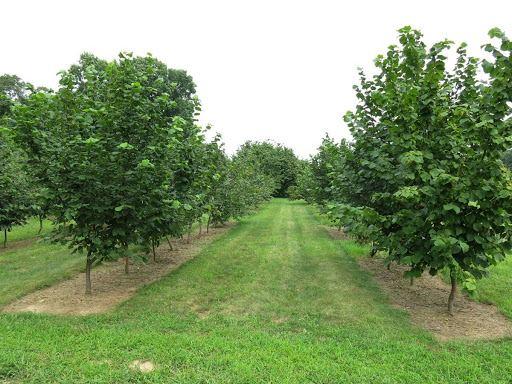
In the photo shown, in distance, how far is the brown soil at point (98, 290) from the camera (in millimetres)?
6254

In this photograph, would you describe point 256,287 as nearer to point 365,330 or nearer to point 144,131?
point 365,330

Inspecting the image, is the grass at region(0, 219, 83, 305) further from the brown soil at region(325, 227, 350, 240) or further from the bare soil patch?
the brown soil at region(325, 227, 350, 240)

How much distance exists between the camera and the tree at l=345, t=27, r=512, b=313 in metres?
4.81

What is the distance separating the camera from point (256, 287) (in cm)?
746

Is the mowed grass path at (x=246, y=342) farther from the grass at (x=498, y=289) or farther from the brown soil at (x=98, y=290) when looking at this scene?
the grass at (x=498, y=289)

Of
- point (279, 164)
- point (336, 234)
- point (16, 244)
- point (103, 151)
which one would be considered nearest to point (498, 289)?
point (103, 151)

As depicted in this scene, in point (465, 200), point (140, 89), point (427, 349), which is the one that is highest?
point (140, 89)

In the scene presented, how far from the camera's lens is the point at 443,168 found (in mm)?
5387

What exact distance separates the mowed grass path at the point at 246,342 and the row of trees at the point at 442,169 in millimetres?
1044

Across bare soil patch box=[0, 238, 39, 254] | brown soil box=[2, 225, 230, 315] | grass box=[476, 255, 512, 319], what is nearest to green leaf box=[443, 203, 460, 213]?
grass box=[476, 255, 512, 319]

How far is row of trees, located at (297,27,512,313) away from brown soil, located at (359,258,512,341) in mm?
382

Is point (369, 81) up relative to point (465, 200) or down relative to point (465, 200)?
up

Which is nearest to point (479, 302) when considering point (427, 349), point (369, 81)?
point (427, 349)

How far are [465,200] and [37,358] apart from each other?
547 cm
